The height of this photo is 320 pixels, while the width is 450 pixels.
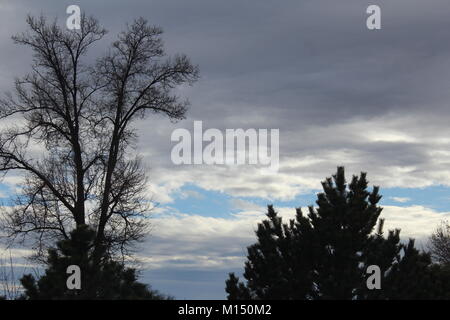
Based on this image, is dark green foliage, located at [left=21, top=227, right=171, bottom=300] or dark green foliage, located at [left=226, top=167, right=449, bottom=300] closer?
dark green foliage, located at [left=21, top=227, right=171, bottom=300]

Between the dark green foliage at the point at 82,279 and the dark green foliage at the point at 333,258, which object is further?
the dark green foliage at the point at 333,258

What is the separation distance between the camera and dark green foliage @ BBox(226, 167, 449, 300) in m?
16.2

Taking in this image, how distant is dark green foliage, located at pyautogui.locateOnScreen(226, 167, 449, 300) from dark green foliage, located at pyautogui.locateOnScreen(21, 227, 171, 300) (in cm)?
344

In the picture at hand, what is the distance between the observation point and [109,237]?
2544 cm

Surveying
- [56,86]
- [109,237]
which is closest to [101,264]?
[109,237]

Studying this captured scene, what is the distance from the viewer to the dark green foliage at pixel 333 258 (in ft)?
53.0

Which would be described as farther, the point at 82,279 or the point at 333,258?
the point at 333,258

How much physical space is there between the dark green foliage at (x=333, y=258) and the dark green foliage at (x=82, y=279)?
3442mm

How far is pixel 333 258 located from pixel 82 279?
6.87 m

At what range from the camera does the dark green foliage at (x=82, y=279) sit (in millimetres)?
12791

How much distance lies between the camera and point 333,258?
1670 centimetres
